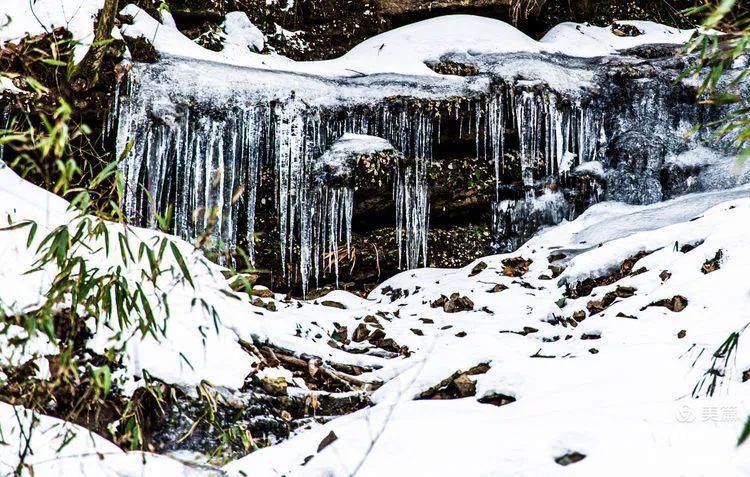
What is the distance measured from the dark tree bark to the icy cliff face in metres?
0.34

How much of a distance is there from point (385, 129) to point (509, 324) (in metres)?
2.58

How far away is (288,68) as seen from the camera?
710cm

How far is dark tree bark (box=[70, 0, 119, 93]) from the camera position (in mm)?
4711

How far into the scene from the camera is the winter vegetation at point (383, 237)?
2.68 metres

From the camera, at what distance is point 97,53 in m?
5.21

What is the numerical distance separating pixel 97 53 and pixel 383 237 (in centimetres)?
313

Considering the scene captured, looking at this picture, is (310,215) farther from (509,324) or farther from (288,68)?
(509,324)

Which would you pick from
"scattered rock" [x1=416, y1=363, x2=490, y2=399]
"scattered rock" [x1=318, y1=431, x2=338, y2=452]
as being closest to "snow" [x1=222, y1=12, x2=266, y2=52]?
"scattered rock" [x1=416, y1=363, x2=490, y2=399]

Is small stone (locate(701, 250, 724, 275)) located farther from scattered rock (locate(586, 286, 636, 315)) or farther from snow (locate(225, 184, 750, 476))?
scattered rock (locate(586, 286, 636, 315))

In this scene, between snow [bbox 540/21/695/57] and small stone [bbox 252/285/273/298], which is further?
snow [bbox 540/21/695/57]

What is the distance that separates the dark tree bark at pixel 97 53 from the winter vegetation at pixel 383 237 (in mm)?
27

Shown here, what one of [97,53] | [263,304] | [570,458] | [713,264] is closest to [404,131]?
[263,304]

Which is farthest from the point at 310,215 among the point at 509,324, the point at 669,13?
the point at 669,13

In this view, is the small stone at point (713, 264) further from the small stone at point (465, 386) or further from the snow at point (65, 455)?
the snow at point (65, 455)
